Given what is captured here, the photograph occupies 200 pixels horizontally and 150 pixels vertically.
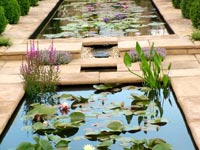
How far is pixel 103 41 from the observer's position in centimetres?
661

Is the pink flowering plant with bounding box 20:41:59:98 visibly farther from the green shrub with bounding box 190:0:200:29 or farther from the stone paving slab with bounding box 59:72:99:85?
the green shrub with bounding box 190:0:200:29

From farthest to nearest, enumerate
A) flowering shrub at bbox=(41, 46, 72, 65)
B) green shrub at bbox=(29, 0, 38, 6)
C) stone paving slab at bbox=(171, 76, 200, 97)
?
green shrub at bbox=(29, 0, 38, 6), flowering shrub at bbox=(41, 46, 72, 65), stone paving slab at bbox=(171, 76, 200, 97)

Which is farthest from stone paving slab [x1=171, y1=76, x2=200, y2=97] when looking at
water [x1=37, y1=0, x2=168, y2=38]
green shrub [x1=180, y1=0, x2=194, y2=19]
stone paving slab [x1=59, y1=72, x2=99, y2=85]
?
green shrub [x1=180, y1=0, x2=194, y2=19]

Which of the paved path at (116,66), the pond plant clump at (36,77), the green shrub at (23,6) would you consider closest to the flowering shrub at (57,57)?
the paved path at (116,66)

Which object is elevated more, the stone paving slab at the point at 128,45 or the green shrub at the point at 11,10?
the green shrub at the point at 11,10

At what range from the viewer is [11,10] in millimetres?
8305

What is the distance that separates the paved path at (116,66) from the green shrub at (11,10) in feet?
1.81

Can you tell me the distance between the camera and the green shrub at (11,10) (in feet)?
26.7

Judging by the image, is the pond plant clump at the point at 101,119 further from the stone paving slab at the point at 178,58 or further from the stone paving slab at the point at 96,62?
the stone paving slab at the point at 178,58

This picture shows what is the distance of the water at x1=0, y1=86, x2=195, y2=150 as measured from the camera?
3.51 meters

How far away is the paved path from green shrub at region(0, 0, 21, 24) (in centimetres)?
55

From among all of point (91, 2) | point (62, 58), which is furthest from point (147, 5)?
point (62, 58)

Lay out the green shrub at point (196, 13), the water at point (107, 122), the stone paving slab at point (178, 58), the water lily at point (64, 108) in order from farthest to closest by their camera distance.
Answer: the green shrub at point (196, 13) → the stone paving slab at point (178, 58) → the water lily at point (64, 108) → the water at point (107, 122)

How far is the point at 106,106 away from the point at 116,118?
0.96 ft
